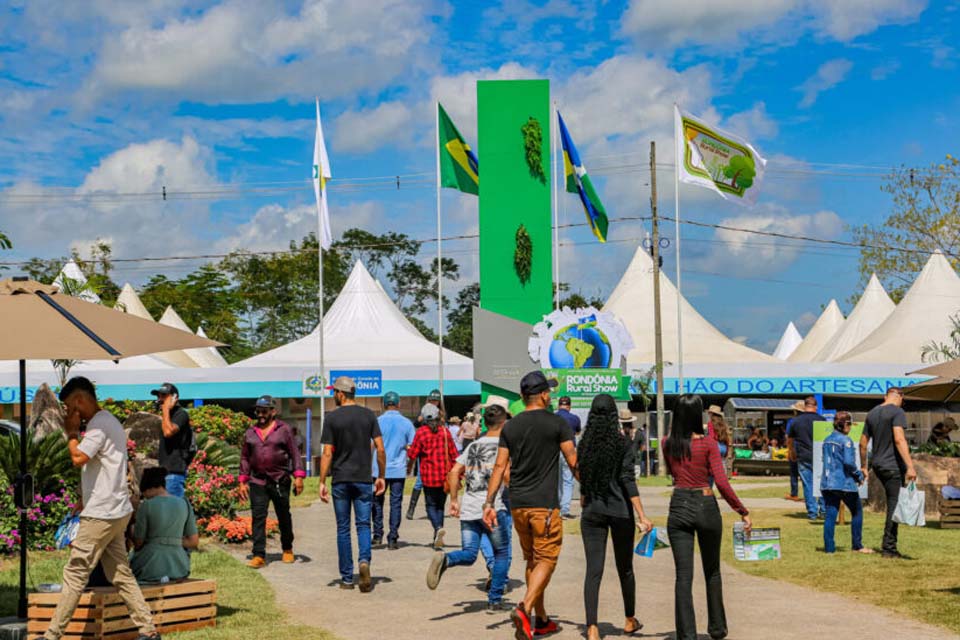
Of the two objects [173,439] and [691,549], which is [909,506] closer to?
[691,549]

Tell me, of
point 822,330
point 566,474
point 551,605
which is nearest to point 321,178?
point 566,474

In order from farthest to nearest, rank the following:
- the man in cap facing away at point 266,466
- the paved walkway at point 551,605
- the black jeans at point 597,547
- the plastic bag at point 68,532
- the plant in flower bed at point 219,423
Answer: the plant in flower bed at point 219,423 → the man in cap facing away at point 266,466 → the paved walkway at point 551,605 → the plastic bag at point 68,532 → the black jeans at point 597,547

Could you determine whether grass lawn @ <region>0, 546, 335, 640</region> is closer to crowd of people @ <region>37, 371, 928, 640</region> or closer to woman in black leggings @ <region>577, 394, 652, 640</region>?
crowd of people @ <region>37, 371, 928, 640</region>

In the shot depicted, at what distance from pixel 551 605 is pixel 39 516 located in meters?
6.68

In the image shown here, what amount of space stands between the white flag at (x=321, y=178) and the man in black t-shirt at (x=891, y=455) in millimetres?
21604

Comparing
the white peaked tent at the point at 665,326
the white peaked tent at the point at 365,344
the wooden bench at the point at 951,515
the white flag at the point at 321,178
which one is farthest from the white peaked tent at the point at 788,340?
the wooden bench at the point at 951,515

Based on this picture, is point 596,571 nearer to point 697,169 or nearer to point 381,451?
point 381,451

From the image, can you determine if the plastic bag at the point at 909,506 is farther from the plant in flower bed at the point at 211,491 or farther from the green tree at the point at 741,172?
the green tree at the point at 741,172

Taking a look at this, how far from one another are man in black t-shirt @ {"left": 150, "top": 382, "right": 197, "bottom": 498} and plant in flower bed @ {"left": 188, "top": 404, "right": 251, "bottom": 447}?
10.9 metres

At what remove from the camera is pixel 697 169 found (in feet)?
102

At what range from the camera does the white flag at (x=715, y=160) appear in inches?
1193

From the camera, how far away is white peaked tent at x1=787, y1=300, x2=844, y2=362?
6000 cm

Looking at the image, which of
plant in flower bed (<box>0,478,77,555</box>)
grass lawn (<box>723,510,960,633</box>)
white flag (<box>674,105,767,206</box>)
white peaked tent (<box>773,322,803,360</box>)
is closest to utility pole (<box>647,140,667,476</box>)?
white flag (<box>674,105,767,206</box>)

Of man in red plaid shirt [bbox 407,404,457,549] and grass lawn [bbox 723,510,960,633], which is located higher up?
man in red plaid shirt [bbox 407,404,457,549]
